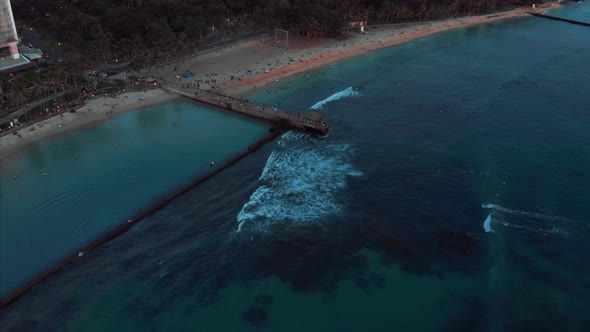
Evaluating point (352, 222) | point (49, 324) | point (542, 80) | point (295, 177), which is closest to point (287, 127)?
point (295, 177)

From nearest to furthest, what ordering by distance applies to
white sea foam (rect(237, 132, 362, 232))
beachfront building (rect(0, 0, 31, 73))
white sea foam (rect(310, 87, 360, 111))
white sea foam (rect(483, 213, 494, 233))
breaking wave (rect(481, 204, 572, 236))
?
breaking wave (rect(481, 204, 572, 236)) → white sea foam (rect(483, 213, 494, 233)) → white sea foam (rect(237, 132, 362, 232)) → white sea foam (rect(310, 87, 360, 111)) → beachfront building (rect(0, 0, 31, 73))

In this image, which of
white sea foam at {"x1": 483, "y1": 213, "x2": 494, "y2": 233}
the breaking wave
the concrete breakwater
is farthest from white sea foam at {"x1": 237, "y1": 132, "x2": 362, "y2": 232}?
the breaking wave

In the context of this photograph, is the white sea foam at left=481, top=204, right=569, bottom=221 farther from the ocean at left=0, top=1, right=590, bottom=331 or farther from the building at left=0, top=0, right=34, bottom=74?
the building at left=0, top=0, right=34, bottom=74

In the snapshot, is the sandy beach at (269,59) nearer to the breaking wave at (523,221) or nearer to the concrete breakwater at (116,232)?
the concrete breakwater at (116,232)

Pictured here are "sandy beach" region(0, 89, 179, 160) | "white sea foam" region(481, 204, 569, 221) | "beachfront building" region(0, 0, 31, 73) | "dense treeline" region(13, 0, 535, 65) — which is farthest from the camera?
"dense treeline" region(13, 0, 535, 65)

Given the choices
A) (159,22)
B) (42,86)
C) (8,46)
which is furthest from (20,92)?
(159,22)

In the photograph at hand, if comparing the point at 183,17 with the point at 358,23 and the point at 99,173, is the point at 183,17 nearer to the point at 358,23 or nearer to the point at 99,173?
the point at 358,23

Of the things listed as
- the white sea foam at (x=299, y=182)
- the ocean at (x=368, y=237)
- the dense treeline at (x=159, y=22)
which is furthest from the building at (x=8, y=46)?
the white sea foam at (x=299, y=182)
